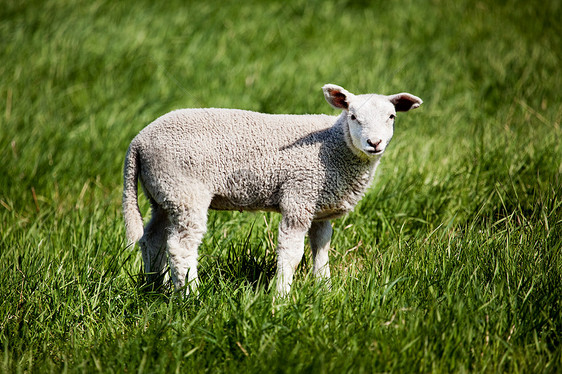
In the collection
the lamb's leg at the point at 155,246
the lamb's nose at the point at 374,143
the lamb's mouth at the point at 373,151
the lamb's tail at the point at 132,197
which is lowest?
the lamb's leg at the point at 155,246

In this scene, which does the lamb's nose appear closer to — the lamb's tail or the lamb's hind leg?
the lamb's hind leg

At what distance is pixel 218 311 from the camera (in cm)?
293

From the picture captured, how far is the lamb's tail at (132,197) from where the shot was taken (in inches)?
132

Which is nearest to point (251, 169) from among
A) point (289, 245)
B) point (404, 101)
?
point (289, 245)

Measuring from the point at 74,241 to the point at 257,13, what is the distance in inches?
219

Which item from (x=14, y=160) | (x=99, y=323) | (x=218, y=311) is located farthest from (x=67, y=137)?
(x=218, y=311)

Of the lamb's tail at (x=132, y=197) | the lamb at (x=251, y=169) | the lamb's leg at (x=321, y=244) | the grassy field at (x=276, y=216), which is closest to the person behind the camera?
the grassy field at (x=276, y=216)

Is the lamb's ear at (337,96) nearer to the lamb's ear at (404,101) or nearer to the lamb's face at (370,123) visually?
the lamb's face at (370,123)

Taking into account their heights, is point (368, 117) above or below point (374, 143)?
above

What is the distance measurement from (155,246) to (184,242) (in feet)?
1.31

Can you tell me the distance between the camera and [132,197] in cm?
341

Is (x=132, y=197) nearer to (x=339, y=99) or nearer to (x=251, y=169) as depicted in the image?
(x=251, y=169)

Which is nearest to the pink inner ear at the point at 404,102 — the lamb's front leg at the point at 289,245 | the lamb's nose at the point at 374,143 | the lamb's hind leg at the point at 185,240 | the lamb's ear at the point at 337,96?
the lamb's ear at the point at 337,96

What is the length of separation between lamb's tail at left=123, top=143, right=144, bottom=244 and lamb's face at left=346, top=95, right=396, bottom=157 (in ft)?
3.94
